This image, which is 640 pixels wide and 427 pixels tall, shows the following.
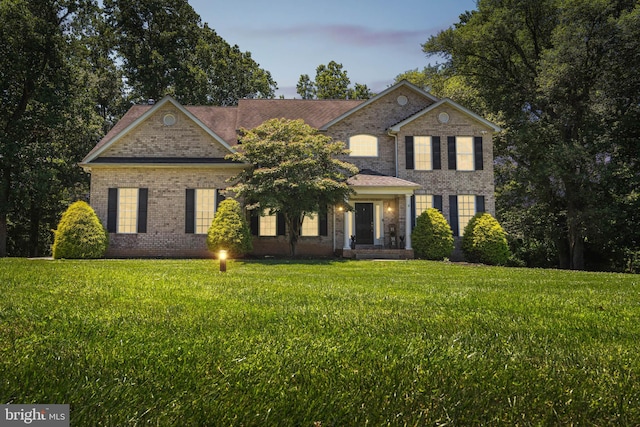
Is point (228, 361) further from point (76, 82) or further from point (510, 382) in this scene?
point (76, 82)

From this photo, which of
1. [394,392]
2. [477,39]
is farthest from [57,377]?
[477,39]

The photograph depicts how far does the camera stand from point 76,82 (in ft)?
83.9

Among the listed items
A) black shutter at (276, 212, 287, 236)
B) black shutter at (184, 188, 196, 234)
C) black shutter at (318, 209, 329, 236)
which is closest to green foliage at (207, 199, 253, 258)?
black shutter at (184, 188, 196, 234)

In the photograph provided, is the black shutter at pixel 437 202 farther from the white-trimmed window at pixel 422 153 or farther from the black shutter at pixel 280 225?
the black shutter at pixel 280 225

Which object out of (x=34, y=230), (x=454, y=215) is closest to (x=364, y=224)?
(x=454, y=215)

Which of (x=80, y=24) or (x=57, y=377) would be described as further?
(x=80, y=24)

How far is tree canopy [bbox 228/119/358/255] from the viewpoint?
16062mm

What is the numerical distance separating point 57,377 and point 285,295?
391cm

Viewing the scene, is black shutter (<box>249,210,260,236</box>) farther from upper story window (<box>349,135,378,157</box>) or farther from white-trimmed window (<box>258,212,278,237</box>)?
upper story window (<box>349,135,378,157</box>)

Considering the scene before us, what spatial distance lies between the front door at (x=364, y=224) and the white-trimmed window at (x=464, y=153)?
4523 mm

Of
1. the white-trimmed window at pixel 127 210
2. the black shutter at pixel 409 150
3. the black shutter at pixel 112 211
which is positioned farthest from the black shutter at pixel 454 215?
the black shutter at pixel 112 211

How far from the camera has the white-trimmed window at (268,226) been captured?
2016 cm

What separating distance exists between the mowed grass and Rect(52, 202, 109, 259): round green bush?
1194 centimetres

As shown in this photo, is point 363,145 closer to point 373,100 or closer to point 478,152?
point 373,100
